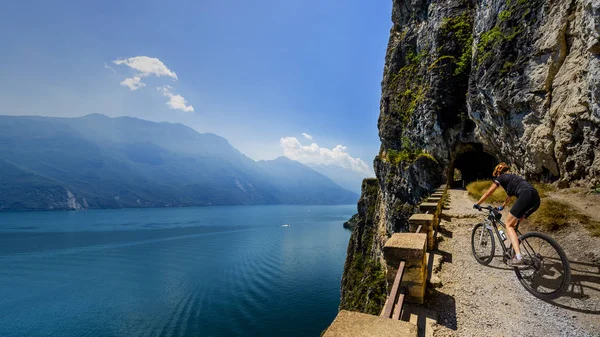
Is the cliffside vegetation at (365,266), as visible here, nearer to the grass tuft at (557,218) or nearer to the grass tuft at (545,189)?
the grass tuft at (545,189)

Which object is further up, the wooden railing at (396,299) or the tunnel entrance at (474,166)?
the tunnel entrance at (474,166)

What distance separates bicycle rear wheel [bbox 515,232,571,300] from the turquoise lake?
120 feet

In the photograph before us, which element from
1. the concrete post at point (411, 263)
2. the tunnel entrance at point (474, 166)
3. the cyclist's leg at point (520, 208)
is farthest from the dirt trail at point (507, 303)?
the tunnel entrance at point (474, 166)

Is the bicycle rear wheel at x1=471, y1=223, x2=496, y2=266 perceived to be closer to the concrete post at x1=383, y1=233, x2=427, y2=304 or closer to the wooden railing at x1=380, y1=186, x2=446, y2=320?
the concrete post at x1=383, y1=233, x2=427, y2=304

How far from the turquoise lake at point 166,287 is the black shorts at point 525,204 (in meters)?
37.1

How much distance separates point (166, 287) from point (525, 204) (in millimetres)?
57652

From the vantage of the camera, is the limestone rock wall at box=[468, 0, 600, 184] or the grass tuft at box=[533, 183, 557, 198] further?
the grass tuft at box=[533, 183, 557, 198]

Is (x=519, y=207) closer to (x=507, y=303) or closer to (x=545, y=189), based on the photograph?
(x=507, y=303)

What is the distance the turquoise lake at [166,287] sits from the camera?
3628 centimetres

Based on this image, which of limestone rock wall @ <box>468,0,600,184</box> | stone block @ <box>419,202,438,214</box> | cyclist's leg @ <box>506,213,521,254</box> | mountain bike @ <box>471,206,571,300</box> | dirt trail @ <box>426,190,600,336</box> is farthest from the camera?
limestone rock wall @ <box>468,0,600,184</box>

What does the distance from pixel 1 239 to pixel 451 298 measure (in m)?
134

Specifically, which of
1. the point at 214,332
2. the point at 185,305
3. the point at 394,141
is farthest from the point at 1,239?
the point at 394,141

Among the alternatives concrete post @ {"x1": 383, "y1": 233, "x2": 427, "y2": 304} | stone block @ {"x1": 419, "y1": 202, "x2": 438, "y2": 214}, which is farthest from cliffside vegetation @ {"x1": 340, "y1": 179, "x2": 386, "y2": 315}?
concrete post @ {"x1": 383, "y1": 233, "x2": 427, "y2": 304}

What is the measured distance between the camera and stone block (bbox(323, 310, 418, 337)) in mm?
2977
